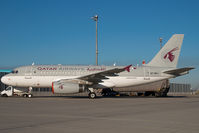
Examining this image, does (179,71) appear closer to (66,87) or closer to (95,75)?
(95,75)

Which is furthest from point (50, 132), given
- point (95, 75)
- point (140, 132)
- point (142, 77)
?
point (142, 77)

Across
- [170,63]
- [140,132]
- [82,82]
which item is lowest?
[140,132]

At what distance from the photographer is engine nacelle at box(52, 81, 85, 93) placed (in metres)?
23.8

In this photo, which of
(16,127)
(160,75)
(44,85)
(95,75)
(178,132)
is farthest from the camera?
(160,75)

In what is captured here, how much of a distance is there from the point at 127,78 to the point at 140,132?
819 inches

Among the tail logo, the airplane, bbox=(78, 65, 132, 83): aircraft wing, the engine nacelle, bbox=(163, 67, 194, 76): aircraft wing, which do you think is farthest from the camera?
the tail logo

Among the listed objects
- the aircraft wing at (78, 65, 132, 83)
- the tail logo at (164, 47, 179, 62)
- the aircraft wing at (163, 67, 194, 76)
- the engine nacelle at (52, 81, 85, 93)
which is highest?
the tail logo at (164, 47, 179, 62)

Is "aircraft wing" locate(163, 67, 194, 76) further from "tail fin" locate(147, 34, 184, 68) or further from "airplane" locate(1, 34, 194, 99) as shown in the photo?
"tail fin" locate(147, 34, 184, 68)

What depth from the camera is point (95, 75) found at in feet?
80.6

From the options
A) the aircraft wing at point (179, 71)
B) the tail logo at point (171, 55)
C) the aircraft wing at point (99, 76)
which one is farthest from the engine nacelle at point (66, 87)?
the tail logo at point (171, 55)

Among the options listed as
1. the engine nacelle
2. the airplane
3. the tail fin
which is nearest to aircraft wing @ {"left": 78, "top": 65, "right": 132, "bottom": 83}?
the airplane

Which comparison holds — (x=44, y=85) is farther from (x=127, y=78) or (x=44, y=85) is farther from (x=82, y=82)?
(x=127, y=78)

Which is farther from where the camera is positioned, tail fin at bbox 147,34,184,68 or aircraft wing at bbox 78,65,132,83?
tail fin at bbox 147,34,184,68

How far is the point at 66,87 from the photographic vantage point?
78.4 ft
